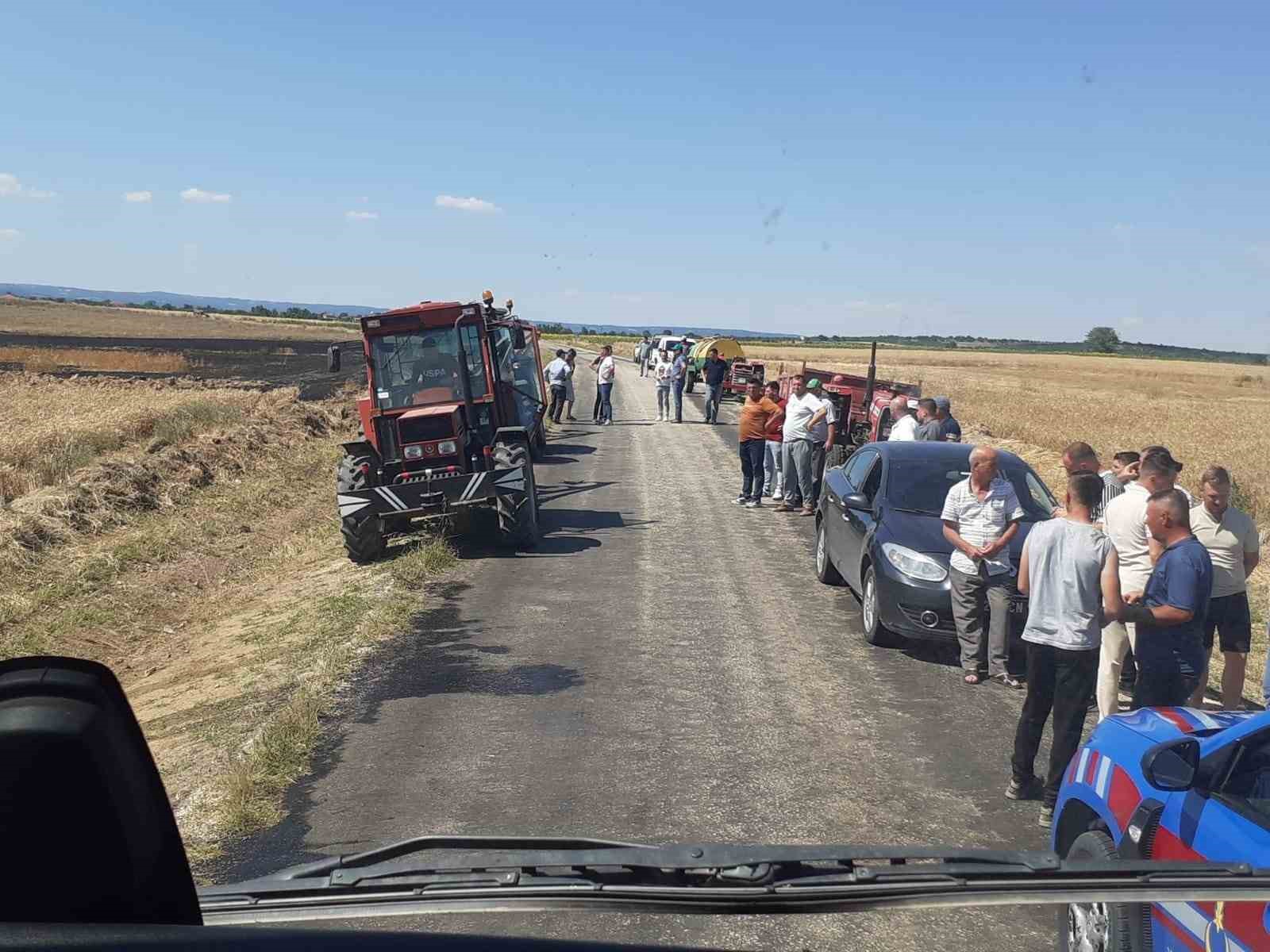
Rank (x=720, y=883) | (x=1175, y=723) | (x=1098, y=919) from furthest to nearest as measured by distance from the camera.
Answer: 1. (x=1175, y=723)
2. (x=1098, y=919)
3. (x=720, y=883)

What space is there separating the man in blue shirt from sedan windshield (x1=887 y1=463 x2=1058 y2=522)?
9.72ft

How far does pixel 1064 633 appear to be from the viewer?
20.3 feet

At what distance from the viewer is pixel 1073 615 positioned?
6207 mm

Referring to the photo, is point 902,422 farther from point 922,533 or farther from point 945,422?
point 922,533

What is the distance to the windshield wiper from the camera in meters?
2.15

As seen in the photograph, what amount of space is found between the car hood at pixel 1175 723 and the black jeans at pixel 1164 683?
2266 millimetres

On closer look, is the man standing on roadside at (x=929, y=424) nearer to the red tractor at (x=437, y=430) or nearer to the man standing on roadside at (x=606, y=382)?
the red tractor at (x=437, y=430)

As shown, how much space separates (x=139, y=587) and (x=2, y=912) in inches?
456

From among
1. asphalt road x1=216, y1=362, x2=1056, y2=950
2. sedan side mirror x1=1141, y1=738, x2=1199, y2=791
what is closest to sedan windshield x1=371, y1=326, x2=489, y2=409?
asphalt road x1=216, y1=362, x2=1056, y2=950

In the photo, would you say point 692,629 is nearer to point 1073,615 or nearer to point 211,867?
point 1073,615

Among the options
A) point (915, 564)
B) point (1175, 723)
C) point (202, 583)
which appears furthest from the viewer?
point (202, 583)

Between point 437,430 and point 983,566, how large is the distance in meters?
7.30

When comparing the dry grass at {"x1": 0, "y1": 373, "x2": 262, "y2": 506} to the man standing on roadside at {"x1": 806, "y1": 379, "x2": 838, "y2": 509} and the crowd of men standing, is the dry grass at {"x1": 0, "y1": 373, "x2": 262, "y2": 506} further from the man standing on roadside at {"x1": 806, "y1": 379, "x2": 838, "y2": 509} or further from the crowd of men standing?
the crowd of men standing

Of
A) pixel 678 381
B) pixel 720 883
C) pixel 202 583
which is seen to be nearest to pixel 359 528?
pixel 202 583
